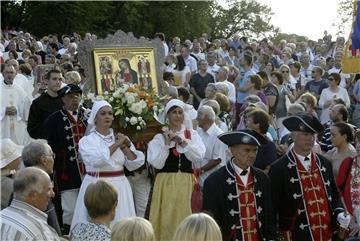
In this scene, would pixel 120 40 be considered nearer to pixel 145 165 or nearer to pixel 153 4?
pixel 145 165

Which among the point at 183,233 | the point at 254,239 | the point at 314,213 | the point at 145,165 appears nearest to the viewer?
the point at 183,233

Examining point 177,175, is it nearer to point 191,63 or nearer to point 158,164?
point 158,164

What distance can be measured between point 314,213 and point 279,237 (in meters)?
0.44

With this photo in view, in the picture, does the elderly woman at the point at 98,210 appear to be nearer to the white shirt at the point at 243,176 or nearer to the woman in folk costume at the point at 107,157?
the white shirt at the point at 243,176

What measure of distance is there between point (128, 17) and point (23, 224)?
122ft

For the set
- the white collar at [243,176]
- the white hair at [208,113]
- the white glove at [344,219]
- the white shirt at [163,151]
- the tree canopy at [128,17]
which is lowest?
the white glove at [344,219]

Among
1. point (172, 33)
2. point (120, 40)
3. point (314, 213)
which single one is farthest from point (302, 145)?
point (172, 33)

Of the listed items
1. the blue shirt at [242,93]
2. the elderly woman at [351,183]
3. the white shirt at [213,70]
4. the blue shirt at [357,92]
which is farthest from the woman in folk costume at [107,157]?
the white shirt at [213,70]

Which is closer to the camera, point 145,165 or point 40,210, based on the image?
point 40,210

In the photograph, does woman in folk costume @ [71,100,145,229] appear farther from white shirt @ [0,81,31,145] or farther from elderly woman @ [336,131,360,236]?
white shirt @ [0,81,31,145]

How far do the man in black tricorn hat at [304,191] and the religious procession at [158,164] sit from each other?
0.03ft

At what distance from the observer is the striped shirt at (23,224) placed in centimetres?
511

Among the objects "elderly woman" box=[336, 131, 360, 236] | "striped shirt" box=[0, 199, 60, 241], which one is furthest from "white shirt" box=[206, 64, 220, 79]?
"striped shirt" box=[0, 199, 60, 241]

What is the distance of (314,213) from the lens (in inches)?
286
